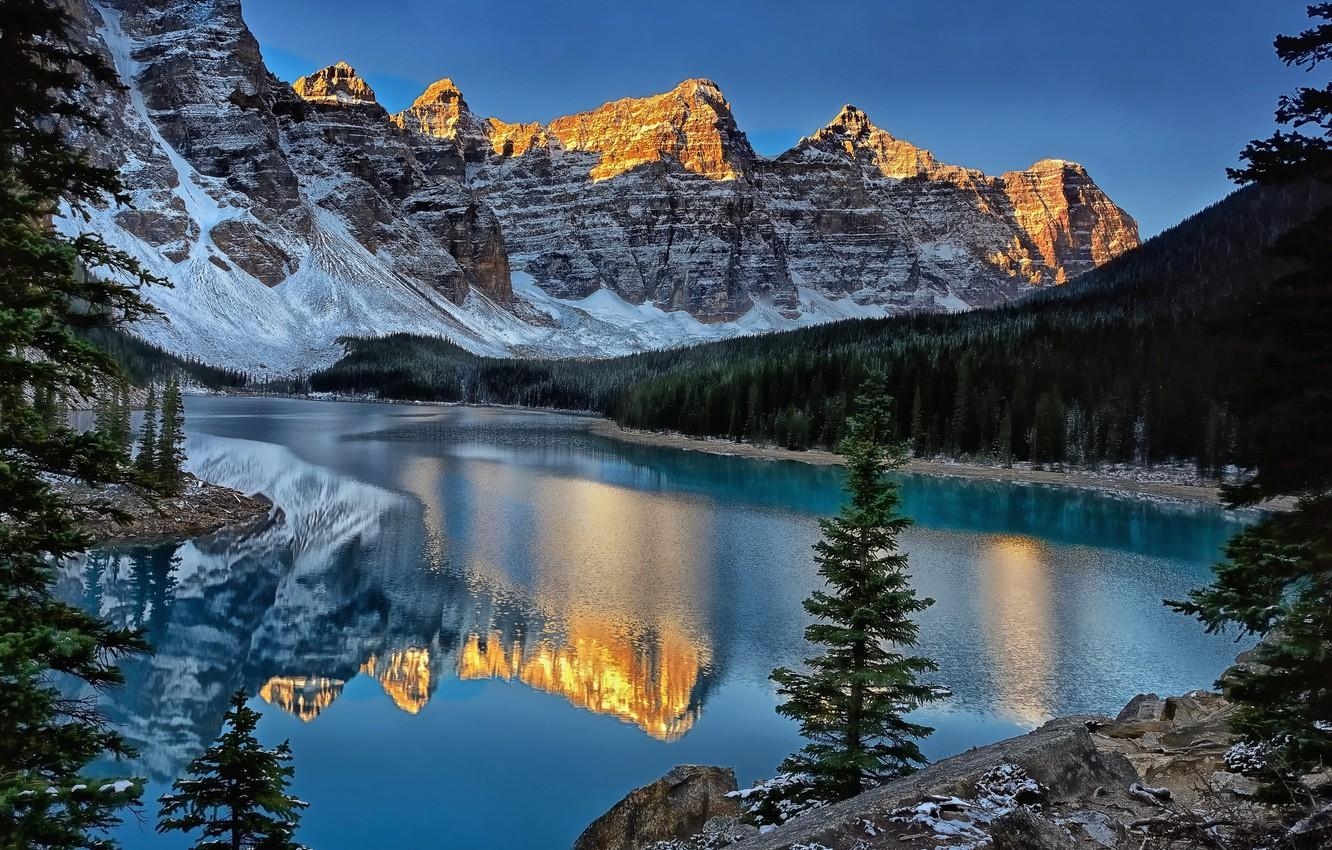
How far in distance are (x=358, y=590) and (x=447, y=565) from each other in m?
4.24

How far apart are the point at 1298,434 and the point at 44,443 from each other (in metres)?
10.5

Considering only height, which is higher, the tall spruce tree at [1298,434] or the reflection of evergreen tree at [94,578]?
the tall spruce tree at [1298,434]

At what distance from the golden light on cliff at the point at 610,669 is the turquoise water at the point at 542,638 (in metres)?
0.08

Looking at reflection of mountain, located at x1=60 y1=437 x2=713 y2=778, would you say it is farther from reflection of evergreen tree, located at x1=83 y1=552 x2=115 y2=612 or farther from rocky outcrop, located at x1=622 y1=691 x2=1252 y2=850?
rocky outcrop, located at x1=622 y1=691 x2=1252 y2=850

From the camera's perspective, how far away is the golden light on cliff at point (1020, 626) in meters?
20.7

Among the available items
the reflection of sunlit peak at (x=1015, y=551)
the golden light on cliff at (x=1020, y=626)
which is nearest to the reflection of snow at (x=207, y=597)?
the golden light on cliff at (x=1020, y=626)

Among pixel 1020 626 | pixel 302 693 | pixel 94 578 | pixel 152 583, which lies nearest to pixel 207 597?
pixel 152 583

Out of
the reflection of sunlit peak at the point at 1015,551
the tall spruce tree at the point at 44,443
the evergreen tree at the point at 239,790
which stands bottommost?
the reflection of sunlit peak at the point at 1015,551

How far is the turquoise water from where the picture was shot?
16.5 metres

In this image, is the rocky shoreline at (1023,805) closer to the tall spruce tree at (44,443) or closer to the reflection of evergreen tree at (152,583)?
the tall spruce tree at (44,443)

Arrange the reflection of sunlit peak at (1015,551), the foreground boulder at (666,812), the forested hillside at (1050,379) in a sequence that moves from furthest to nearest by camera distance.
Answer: the forested hillside at (1050,379) → the reflection of sunlit peak at (1015,551) → the foreground boulder at (666,812)

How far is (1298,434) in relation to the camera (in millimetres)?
7074

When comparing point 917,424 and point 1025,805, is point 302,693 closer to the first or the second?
point 1025,805

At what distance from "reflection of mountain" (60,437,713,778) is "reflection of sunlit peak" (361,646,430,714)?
5 cm
